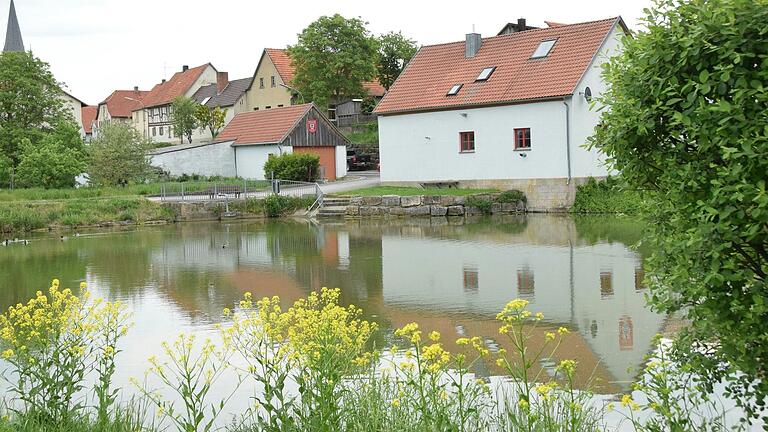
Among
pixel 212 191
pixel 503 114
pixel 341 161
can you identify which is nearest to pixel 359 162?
pixel 341 161

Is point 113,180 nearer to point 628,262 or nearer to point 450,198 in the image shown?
point 450,198

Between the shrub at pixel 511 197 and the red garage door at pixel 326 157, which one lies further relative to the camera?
the red garage door at pixel 326 157

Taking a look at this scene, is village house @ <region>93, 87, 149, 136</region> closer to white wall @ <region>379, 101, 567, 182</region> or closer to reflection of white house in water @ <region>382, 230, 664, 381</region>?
white wall @ <region>379, 101, 567, 182</region>

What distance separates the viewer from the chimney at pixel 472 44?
125 feet

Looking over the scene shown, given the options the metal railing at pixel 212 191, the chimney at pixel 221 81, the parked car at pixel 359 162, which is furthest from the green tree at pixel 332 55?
the metal railing at pixel 212 191

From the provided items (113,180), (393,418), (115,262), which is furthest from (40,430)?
(113,180)

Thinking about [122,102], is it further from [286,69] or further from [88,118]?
[286,69]

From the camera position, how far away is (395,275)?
17250mm

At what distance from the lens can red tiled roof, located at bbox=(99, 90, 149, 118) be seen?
93812mm

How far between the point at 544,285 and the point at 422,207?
19.0 metres

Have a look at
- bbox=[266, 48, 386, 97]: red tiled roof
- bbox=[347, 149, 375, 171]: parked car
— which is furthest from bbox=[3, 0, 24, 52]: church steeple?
bbox=[347, 149, 375, 171]: parked car

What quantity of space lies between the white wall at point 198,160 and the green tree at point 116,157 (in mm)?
3940

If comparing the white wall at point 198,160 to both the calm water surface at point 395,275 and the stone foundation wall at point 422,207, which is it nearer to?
the stone foundation wall at point 422,207

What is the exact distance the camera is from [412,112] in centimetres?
3791
